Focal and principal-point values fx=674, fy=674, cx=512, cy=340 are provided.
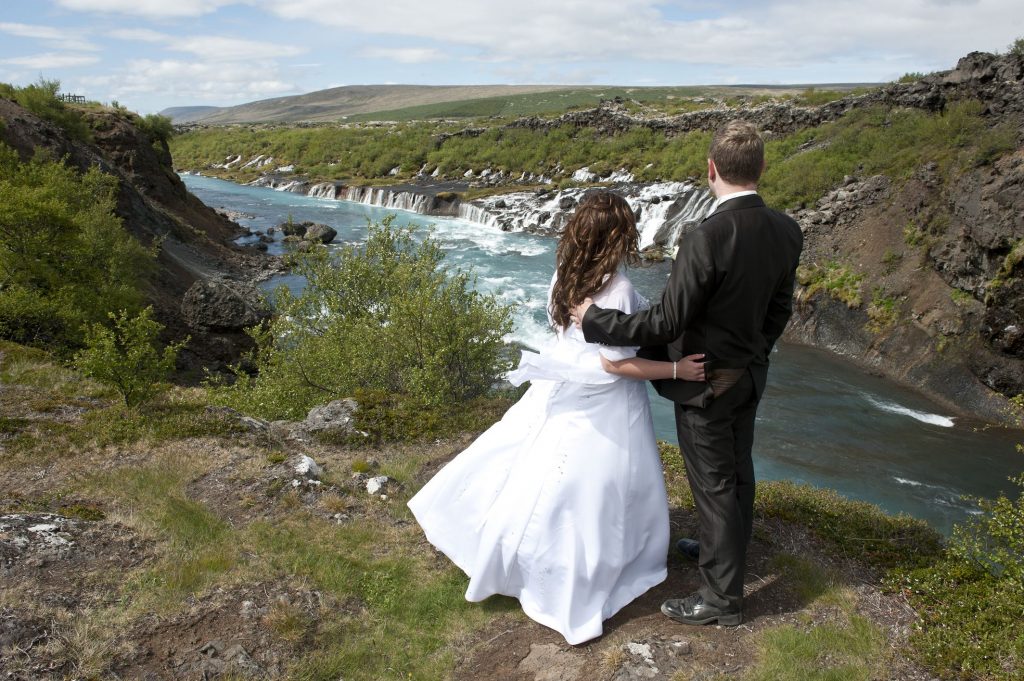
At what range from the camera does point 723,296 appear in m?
4.09

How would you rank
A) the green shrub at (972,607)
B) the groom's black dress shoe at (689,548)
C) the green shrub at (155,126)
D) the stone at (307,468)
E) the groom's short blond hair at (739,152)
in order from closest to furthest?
the groom's short blond hair at (739,152) < the green shrub at (972,607) < the groom's black dress shoe at (689,548) < the stone at (307,468) < the green shrub at (155,126)

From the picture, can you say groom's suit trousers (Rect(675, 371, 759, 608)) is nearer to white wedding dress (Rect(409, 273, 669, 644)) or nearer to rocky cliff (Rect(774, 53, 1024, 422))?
white wedding dress (Rect(409, 273, 669, 644))

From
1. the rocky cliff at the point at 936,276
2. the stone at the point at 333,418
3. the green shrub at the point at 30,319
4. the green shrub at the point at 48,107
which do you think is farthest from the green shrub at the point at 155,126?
the stone at the point at 333,418

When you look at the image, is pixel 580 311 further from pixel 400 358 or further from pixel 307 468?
pixel 400 358

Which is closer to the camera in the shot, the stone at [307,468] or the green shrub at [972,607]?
the green shrub at [972,607]

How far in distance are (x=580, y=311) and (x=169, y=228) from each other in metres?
36.0

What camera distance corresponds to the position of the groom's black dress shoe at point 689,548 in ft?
17.9

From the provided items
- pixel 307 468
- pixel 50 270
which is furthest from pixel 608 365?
pixel 50 270

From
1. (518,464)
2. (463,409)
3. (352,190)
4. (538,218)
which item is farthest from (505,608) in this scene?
(352,190)

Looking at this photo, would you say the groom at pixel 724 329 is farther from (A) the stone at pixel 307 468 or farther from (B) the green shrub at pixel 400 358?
(B) the green shrub at pixel 400 358

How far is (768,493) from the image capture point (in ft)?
23.5

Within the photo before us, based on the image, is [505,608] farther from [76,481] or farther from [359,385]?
[359,385]

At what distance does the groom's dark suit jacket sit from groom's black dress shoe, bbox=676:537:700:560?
5.65 feet

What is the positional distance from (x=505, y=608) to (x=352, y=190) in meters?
62.9
